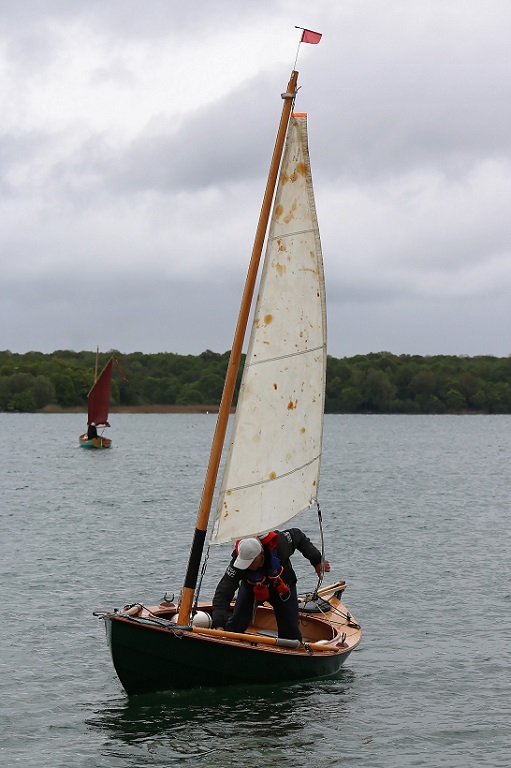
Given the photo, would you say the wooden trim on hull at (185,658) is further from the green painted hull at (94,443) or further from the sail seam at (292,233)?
the green painted hull at (94,443)

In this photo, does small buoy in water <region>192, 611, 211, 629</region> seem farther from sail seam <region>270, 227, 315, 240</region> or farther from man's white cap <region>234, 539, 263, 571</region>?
sail seam <region>270, 227, 315, 240</region>

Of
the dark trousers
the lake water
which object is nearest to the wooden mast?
the dark trousers

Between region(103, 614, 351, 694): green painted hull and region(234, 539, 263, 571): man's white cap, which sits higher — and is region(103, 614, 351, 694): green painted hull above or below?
below

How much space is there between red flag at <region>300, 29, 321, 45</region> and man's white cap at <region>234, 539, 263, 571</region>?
21.6 feet

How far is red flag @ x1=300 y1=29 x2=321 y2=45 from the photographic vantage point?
13984mm

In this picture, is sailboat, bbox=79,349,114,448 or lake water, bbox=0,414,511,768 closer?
lake water, bbox=0,414,511,768

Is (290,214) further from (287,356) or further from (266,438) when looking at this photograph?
(266,438)

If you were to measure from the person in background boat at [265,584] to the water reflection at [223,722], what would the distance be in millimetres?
912

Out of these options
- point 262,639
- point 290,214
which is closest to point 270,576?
point 262,639

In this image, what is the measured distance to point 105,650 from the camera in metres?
18.8

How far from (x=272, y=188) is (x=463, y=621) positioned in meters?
10.9

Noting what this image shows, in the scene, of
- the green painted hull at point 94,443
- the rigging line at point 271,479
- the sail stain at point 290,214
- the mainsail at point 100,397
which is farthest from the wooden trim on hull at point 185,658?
the green painted hull at point 94,443

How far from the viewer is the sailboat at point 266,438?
46.4ft

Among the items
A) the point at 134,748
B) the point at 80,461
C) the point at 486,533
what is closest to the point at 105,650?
the point at 134,748
